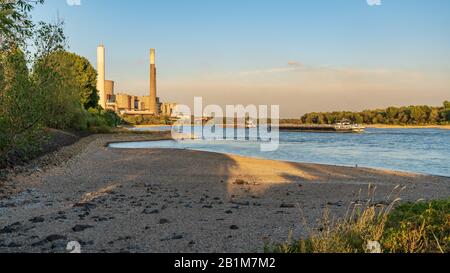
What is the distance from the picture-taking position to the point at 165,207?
1207cm

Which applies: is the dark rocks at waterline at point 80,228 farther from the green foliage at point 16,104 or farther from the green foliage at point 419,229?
the green foliage at point 16,104

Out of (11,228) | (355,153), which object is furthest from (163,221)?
(355,153)

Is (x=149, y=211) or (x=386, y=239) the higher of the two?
(x=386, y=239)

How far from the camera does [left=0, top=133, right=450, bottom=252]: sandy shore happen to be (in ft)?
26.4

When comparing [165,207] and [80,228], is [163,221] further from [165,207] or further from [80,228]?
[165,207]

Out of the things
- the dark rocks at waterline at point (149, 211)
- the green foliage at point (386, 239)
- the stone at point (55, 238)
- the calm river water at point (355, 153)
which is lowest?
the calm river water at point (355, 153)

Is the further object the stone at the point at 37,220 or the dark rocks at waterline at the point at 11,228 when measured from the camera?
the stone at the point at 37,220

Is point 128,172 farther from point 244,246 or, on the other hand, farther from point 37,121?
point 244,246

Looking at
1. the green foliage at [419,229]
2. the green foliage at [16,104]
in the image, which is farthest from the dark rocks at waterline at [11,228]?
the green foliage at [16,104]

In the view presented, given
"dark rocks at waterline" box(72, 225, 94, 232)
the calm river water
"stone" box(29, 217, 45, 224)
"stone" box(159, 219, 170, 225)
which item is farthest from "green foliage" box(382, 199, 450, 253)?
the calm river water

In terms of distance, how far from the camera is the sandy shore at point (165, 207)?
26.4ft
